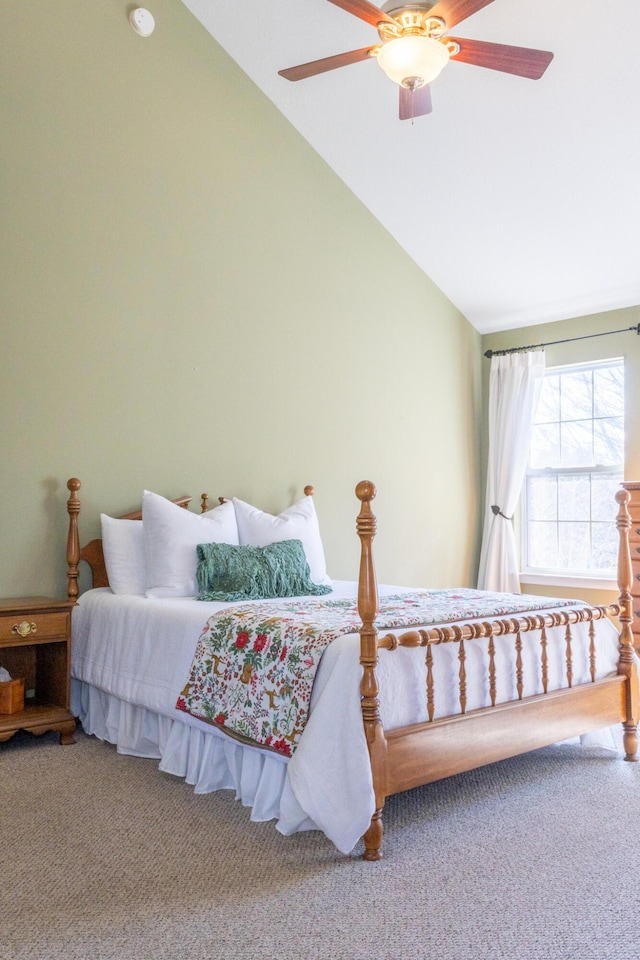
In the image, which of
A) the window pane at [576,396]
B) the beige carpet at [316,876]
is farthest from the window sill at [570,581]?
the beige carpet at [316,876]

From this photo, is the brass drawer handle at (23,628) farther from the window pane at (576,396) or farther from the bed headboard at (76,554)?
the window pane at (576,396)

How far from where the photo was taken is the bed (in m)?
2.25

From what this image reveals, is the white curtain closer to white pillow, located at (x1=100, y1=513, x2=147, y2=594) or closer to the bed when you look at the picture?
the bed

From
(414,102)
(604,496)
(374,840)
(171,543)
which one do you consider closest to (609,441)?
(604,496)

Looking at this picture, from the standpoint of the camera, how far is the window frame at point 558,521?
17.2 ft

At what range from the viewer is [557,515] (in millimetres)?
5586

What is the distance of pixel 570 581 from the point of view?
5.41 metres

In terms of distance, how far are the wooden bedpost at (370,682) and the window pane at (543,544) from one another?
3.63 metres

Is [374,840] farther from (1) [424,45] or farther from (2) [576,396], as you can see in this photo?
(2) [576,396]

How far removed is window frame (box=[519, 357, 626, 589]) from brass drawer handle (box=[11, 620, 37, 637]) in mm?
3627

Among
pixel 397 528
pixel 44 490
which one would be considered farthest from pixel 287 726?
pixel 397 528

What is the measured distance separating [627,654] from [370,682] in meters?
1.43

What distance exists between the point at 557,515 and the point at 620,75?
2.85m

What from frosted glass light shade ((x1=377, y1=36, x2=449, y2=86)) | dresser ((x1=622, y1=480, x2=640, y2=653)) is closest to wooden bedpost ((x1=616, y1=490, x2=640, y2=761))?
dresser ((x1=622, y1=480, x2=640, y2=653))
